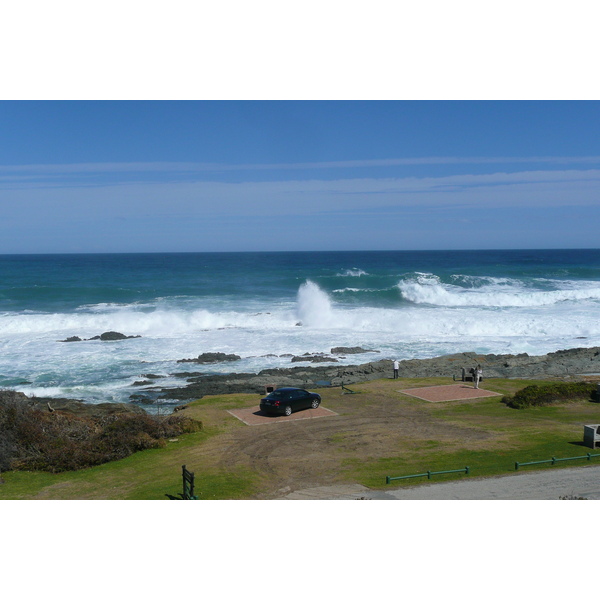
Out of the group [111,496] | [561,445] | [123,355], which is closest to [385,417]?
[561,445]

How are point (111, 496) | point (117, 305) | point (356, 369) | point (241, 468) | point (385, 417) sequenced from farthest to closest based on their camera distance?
point (117, 305) → point (356, 369) → point (385, 417) → point (241, 468) → point (111, 496)

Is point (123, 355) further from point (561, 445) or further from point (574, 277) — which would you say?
point (574, 277)

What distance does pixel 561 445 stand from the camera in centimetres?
1839

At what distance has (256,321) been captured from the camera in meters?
55.5

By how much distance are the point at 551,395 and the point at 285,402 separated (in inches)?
442

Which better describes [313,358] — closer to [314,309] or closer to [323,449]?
[314,309]

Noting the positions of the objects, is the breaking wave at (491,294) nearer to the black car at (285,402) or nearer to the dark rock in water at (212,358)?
the dark rock in water at (212,358)

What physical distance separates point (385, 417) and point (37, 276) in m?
88.4

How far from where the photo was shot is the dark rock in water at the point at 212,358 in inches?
1496

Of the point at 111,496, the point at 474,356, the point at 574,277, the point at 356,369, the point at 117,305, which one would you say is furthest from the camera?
→ the point at 574,277

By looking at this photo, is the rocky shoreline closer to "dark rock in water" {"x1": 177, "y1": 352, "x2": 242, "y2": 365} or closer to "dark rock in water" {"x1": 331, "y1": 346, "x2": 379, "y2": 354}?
"dark rock in water" {"x1": 177, "y1": 352, "x2": 242, "y2": 365}

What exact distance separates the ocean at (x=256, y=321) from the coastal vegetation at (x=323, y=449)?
434 inches

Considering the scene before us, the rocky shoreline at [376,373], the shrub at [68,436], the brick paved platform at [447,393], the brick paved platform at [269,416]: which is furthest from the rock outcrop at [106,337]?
the brick paved platform at [447,393]

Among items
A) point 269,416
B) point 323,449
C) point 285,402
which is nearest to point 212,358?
point 269,416
